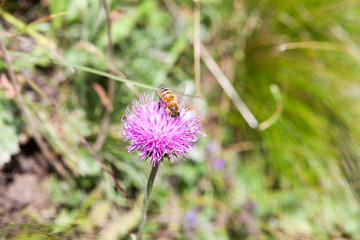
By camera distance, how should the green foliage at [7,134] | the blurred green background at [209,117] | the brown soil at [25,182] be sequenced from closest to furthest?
the green foliage at [7,134], the brown soil at [25,182], the blurred green background at [209,117]

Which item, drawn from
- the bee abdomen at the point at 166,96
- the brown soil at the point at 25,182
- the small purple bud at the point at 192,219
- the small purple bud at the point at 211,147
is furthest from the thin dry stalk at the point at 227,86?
the brown soil at the point at 25,182

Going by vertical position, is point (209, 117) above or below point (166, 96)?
above

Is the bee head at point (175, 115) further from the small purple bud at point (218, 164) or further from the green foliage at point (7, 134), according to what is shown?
the small purple bud at point (218, 164)

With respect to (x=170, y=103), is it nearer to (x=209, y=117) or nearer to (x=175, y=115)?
(x=175, y=115)

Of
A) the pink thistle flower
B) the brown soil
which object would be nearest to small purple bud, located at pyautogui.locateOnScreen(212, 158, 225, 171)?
the brown soil

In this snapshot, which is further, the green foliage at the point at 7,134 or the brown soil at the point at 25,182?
the brown soil at the point at 25,182

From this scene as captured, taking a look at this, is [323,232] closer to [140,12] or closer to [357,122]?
[357,122]

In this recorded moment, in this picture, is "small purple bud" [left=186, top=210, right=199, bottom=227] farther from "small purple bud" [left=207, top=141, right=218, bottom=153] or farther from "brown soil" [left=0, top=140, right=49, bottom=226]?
"brown soil" [left=0, top=140, right=49, bottom=226]

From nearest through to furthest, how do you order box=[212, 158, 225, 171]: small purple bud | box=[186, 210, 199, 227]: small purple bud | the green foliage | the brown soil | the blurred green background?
the green foliage < the brown soil < the blurred green background < box=[186, 210, 199, 227]: small purple bud < box=[212, 158, 225, 171]: small purple bud

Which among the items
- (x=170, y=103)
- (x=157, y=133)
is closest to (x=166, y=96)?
(x=170, y=103)
